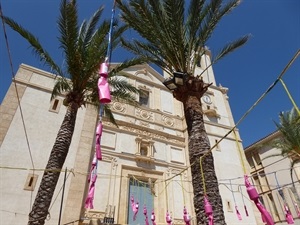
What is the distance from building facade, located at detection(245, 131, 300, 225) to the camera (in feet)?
63.9

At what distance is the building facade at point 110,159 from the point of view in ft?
33.2

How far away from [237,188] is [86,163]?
11.0 m

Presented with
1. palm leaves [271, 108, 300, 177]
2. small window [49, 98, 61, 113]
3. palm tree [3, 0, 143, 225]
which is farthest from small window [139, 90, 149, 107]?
palm leaves [271, 108, 300, 177]

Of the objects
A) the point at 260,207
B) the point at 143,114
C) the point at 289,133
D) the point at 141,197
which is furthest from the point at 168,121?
the point at 260,207

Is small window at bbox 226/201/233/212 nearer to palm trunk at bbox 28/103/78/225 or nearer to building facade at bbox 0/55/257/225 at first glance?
building facade at bbox 0/55/257/225

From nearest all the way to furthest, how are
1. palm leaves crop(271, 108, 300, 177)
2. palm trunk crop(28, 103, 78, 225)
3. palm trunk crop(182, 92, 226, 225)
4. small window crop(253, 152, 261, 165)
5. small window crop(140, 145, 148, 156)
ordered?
palm trunk crop(182, 92, 226, 225) → palm trunk crop(28, 103, 78, 225) → small window crop(140, 145, 148, 156) → palm leaves crop(271, 108, 300, 177) → small window crop(253, 152, 261, 165)

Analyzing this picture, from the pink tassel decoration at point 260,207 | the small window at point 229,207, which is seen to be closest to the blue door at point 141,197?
the small window at point 229,207

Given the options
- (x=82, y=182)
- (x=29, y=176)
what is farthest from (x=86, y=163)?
(x=29, y=176)

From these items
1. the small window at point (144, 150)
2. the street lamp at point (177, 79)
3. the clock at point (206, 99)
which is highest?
the clock at point (206, 99)

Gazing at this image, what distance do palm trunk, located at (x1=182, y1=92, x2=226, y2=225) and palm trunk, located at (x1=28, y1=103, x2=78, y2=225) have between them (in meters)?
4.05

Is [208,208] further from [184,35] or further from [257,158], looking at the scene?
[257,158]

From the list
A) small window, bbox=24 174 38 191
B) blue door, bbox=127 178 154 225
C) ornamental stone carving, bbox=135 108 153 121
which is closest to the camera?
small window, bbox=24 174 38 191

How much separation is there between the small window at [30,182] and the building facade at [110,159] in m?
0.03

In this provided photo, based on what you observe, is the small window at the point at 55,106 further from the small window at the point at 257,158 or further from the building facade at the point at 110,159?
the small window at the point at 257,158
